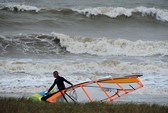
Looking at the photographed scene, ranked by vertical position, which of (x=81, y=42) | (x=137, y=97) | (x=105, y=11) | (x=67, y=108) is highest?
(x=105, y=11)

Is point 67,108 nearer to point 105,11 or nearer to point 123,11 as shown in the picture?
point 105,11

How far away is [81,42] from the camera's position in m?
22.5

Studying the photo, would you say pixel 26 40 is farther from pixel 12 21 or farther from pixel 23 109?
pixel 23 109

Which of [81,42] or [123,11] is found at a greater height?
[123,11]

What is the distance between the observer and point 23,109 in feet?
26.1

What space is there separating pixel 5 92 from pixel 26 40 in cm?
947

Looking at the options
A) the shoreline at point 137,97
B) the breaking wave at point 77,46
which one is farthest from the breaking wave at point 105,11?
the shoreline at point 137,97

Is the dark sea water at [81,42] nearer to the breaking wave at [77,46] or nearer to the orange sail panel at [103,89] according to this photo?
the breaking wave at [77,46]

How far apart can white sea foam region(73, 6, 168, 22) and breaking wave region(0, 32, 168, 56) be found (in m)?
7.00

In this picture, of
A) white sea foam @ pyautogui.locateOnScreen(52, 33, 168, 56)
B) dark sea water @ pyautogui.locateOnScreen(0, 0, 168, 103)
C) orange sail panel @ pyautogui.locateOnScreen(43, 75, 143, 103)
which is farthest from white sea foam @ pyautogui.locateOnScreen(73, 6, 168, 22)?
orange sail panel @ pyautogui.locateOnScreen(43, 75, 143, 103)

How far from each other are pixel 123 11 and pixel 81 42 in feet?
29.8

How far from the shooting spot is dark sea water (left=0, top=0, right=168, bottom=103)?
53.3ft

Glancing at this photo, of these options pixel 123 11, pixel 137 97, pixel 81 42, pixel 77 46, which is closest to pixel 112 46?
pixel 81 42

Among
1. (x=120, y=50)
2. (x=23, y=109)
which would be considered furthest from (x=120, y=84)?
(x=120, y=50)
